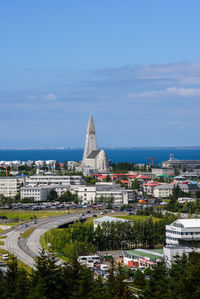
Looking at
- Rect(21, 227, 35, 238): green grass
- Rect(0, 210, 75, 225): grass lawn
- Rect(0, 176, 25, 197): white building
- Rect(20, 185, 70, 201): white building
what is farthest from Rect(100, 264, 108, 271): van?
Rect(0, 176, 25, 197): white building

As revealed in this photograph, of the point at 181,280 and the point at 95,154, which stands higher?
the point at 95,154

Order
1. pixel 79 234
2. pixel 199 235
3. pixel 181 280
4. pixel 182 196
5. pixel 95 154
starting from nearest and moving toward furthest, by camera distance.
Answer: pixel 181 280 < pixel 199 235 < pixel 79 234 < pixel 182 196 < pixel 95 154

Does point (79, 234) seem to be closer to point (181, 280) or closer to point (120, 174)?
point (181, 280)

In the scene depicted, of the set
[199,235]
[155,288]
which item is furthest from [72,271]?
[199,235]

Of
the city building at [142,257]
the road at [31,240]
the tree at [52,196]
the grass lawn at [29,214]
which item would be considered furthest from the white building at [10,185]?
the city building at [142,257]

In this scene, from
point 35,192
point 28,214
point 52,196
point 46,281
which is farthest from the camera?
point 52,196

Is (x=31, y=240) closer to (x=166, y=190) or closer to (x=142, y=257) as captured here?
(x=142, y=257)

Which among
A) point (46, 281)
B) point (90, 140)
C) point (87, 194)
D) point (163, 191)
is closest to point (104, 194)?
point (87, 194)
